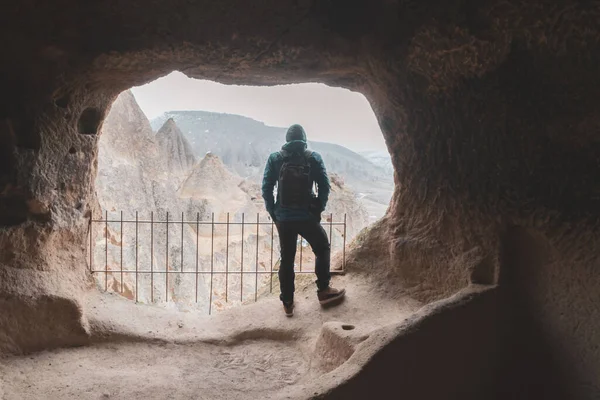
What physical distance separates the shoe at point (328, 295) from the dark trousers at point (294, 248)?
44 mm

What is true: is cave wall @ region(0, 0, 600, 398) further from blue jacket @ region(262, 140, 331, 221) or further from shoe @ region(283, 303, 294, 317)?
shoe @ region(283, 303, 294, 317)

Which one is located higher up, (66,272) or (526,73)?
(526,73)

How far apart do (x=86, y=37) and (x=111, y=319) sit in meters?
2.61

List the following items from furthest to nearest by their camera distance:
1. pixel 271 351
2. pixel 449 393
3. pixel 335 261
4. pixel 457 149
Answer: pixel 335 261 < pixel 271 351 < pixel 457 149 < pixel 449 393

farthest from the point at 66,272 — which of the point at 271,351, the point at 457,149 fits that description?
the point at 457,149

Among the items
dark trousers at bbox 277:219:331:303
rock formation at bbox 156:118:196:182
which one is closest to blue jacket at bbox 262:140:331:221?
dark trousers at bbox 277:219:331:303

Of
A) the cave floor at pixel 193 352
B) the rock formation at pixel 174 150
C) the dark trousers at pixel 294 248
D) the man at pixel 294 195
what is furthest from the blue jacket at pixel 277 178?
the rock formation at pixel 174 150

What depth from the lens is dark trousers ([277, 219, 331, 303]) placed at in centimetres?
437

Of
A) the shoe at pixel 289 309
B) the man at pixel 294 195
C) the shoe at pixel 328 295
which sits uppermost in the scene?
the man at pixel 294 195

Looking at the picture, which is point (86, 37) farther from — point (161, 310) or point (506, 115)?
point (506, 115)

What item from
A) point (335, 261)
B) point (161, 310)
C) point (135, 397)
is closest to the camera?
point (135, 397)

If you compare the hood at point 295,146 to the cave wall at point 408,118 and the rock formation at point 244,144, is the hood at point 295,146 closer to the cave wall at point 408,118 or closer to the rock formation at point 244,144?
the cave wall at point 408,118

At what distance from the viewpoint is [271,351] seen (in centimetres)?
418

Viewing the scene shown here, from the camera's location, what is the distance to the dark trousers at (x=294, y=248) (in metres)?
4.37
